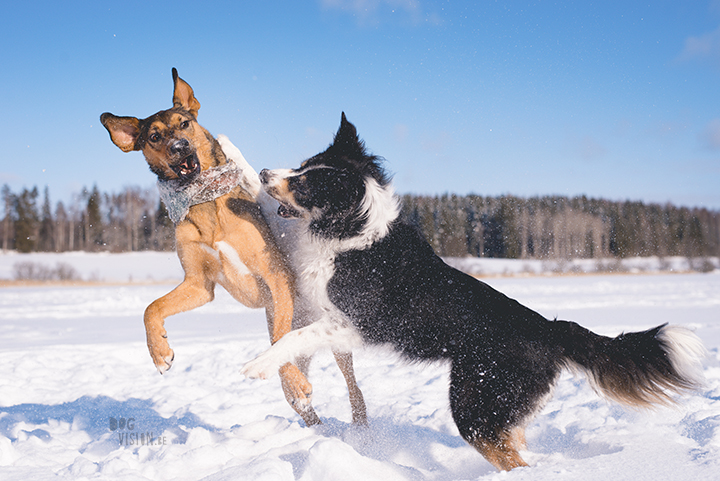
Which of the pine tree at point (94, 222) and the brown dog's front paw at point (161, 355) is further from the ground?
the pine tree at point (94, 222)

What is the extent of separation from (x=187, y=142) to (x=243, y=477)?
6.96 ft

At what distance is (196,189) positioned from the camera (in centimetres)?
336

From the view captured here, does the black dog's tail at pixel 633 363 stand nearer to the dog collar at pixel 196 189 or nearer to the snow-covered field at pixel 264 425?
the snow-covered field at pixel 264 425

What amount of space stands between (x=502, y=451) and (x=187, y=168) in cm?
273

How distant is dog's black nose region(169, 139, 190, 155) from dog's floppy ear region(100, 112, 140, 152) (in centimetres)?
36

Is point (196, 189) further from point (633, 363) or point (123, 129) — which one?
point (633, 363)

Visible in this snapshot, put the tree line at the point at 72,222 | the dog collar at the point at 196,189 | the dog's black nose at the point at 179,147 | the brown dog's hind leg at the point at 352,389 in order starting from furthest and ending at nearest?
1. the tree line at the point at 72,222
2. the brown dog's hind leg at the point at 352,389
3. the dog collar at the point at 196,189
4. the dog's black nose at the point at 179,147

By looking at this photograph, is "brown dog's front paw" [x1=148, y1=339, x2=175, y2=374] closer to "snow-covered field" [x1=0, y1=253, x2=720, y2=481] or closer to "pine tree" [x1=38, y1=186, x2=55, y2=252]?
"snow-covered field" [x1=0, y1=253, x2=720, y2=481]

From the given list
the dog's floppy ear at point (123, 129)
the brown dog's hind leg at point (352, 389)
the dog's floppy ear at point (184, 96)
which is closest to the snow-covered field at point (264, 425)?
the brown dog's hind leg at point (352, 389)

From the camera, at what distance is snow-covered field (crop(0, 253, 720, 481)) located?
2.72 metres

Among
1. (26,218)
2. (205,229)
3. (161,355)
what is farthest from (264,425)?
(26,218)

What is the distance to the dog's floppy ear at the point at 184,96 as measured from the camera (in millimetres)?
3566

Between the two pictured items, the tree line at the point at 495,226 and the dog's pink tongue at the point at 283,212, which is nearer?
the dog's pink tongue at the point at 283,212

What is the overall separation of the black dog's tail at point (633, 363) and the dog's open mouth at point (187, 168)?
2.59m
